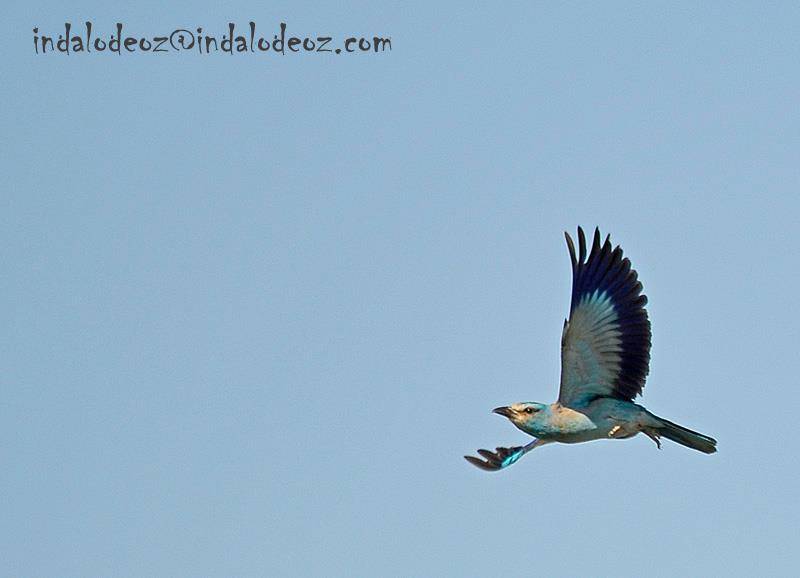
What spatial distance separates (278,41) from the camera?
3195cm

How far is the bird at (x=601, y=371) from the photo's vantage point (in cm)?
2395

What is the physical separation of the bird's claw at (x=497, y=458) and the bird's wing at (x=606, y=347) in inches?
44.2

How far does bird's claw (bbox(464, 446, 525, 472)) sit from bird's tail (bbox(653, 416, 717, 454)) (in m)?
2.18

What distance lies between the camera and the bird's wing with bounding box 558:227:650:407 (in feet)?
79.4

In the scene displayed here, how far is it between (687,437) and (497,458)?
2732 mm

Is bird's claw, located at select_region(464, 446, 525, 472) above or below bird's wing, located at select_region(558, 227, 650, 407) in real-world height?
below

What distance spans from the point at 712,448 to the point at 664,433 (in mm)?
657

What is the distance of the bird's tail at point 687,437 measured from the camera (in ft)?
77.2

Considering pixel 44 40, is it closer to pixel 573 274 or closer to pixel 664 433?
pixel 573 274

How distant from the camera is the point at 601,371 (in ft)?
79.3

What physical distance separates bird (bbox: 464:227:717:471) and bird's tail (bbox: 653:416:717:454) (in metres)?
0.04

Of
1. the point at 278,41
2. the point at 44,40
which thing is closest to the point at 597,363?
the point at 278,41

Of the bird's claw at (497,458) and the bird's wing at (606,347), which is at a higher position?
the bird's wing at (606,347)

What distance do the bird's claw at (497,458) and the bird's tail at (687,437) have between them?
A: 2177 mm
